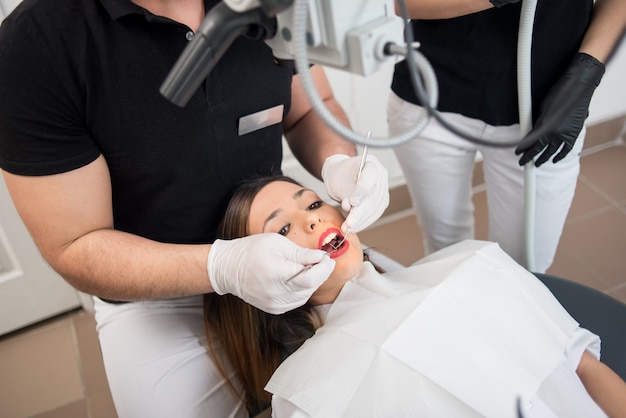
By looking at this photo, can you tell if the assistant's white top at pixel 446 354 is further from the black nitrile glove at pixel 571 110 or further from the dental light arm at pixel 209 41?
the dental light arm at pixel 209 41

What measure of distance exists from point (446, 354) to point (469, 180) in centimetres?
64

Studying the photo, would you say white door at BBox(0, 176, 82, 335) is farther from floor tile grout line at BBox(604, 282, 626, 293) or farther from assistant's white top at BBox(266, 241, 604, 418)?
floor tile grout line at BBox(604, 282, 626, 293)

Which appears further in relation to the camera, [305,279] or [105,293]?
[105,293]

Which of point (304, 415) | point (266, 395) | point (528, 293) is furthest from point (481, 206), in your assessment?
point (304, 415)

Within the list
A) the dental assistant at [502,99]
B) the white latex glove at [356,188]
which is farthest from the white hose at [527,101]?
the white latex glove at [356,188]

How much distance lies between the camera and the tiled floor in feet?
5.65

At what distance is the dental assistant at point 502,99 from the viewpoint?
1.07m

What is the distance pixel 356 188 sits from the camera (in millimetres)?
1060

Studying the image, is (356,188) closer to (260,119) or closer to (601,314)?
(260,119)

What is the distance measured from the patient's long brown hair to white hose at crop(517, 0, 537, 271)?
57 centimetres

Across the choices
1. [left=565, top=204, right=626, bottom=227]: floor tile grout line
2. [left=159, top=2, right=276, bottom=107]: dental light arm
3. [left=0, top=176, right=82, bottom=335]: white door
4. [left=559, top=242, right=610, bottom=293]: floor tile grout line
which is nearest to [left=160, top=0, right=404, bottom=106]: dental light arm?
[left=159, top=2, right=276, bottom=107]: dental light arm

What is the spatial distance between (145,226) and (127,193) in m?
0.09

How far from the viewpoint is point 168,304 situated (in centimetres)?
116

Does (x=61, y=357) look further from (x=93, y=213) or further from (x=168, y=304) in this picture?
(x=93, y=213)
